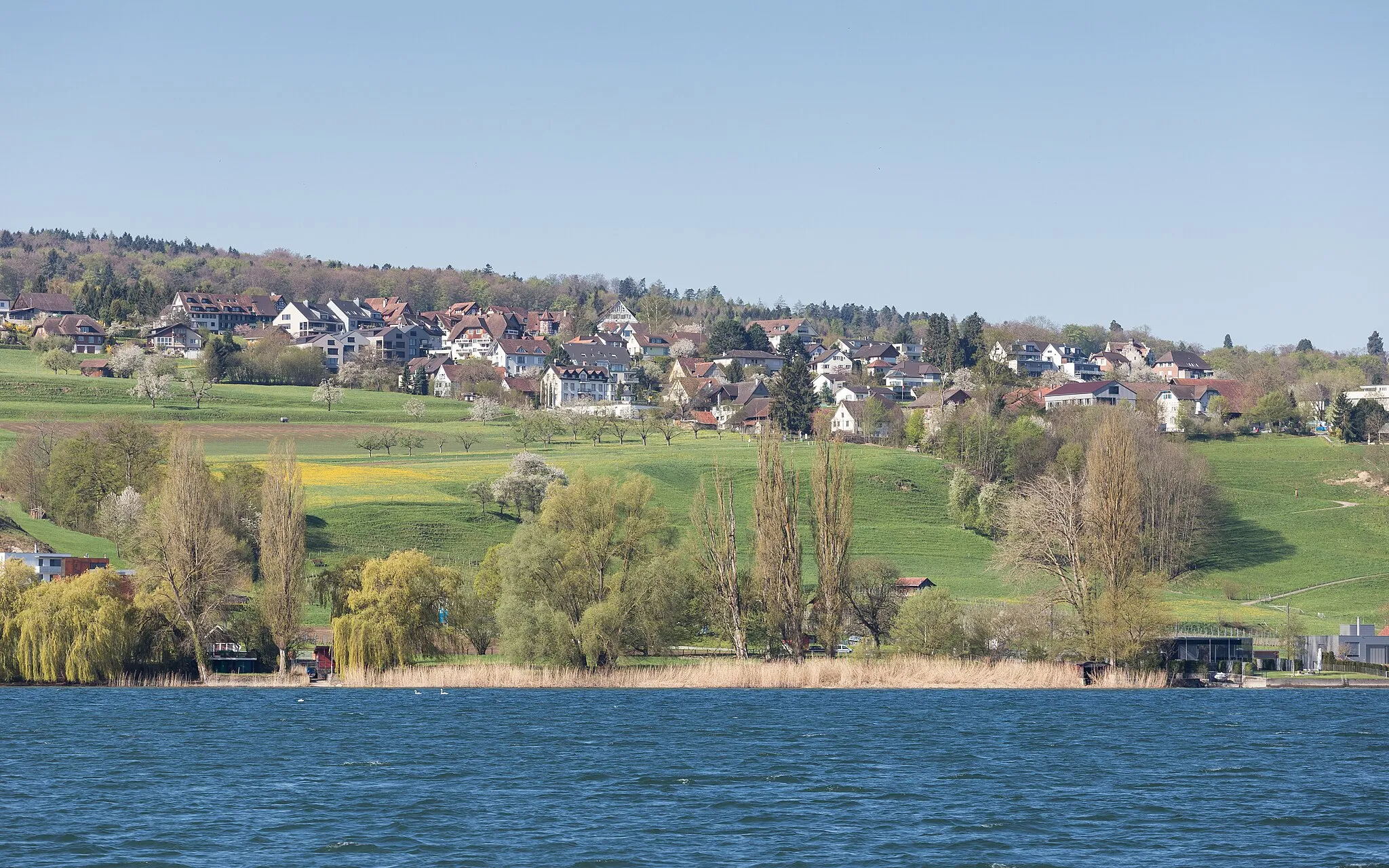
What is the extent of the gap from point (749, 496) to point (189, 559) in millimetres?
55336

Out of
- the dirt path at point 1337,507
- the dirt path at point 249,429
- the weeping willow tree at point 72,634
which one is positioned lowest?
the weeping willow tree at point 72,634

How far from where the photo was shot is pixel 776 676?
7038 centimetres

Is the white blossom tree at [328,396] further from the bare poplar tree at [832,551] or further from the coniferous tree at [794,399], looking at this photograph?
the bare poplar tree at [832,551]

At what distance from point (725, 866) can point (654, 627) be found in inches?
1566

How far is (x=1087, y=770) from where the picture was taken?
1766 inches

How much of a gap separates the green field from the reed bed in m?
23.7

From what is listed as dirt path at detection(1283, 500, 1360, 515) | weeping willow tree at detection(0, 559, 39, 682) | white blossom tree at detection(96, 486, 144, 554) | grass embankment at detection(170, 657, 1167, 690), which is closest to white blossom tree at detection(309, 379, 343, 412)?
white blossom tree at detection(96, 486, 144, 554)

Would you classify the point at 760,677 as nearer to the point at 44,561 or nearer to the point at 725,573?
the point at 725,573

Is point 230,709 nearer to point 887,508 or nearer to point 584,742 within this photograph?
point 584,742

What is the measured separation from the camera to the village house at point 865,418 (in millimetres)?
163375

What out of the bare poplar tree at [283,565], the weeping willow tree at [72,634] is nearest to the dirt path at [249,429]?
the bare poplar tree at [283,565]

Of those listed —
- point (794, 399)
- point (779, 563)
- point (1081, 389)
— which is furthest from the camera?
point (1081, 389)

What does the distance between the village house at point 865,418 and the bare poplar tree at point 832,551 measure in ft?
262

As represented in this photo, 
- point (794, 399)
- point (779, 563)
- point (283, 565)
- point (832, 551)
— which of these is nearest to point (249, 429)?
point (794, 399)
